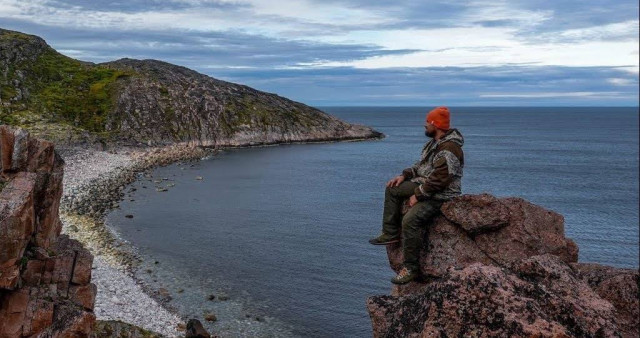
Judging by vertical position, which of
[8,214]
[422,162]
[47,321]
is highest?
[422,162]

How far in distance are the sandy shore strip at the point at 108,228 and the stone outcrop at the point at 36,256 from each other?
29.4 ft

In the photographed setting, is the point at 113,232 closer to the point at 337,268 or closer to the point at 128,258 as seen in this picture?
the point at 128,258

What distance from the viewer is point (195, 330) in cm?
2788

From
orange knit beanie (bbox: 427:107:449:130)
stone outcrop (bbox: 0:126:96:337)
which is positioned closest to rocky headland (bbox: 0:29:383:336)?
stone outcrop (bbox: 0:126:96:337)

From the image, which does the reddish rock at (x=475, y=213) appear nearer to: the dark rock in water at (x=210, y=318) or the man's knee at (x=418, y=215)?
the man's knee at (x=418, y=215)

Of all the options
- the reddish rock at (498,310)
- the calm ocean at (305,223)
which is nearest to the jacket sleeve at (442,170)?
the reddish rock at (498,310)

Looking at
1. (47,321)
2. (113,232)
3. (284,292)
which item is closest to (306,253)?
(284,292)

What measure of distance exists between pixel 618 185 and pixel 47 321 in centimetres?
8879

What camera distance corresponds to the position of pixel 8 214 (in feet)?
58.3

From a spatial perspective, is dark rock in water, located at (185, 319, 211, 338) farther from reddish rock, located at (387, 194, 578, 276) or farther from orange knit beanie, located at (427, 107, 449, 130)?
orange knit beanie, located at (427, 107, 449, 130)

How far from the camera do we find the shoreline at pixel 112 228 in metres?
30.7

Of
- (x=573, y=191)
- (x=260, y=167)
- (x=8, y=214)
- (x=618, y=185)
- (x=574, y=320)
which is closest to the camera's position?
(x=574, y=320)

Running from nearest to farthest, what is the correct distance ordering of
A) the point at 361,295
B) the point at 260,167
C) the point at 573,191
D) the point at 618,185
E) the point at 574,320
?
the point at 574,320 < the point at 361,295 < the point at 573,191 < the point at 618,185 < the point at 260,167

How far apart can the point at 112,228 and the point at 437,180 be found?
4360 centimetres
